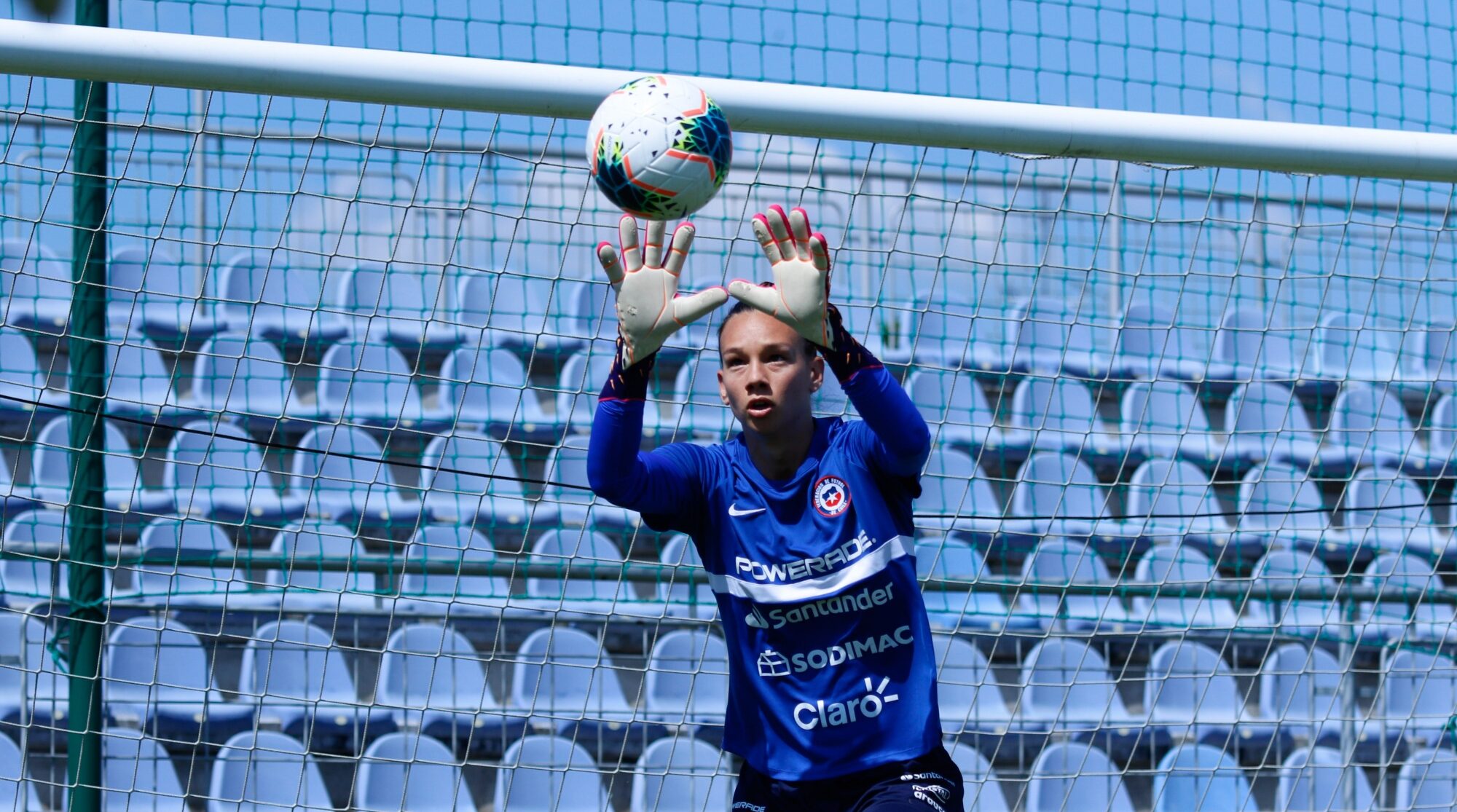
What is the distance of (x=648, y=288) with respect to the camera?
7.95 feet

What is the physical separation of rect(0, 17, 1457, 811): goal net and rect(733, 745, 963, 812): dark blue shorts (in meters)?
1.90

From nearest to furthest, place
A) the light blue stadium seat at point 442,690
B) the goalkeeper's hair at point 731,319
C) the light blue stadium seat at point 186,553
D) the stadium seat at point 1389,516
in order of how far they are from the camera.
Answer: the goalkeeper's hair at point 731,319 < the light blue stadium seat at point 186,553 < the light blue stadium seat at point 442,690 < the stadium seat at point 1389,516

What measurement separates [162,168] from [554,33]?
2454 mm

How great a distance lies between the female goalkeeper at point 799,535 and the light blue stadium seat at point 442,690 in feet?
8.68

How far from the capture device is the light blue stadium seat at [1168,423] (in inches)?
252

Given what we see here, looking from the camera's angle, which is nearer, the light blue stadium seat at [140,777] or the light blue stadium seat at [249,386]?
the light blue stadium seat at [140,777]

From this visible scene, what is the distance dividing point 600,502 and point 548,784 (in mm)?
1073

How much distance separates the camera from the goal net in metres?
5.05

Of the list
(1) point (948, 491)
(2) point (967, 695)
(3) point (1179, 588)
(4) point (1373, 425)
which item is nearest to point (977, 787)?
(2) point (967, 695)

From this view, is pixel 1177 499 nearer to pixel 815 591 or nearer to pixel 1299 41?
pixel 1299 41

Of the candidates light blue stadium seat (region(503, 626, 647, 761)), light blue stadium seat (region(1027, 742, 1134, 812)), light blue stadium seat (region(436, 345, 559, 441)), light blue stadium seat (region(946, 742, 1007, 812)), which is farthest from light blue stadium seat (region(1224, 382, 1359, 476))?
light blue stadium seat (region(436, 345, 559, 441))

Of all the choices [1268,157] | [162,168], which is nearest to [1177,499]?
[1268,157]

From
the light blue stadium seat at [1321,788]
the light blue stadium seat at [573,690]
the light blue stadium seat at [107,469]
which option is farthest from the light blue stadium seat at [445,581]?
the light blue stadium seat at [1321,788]

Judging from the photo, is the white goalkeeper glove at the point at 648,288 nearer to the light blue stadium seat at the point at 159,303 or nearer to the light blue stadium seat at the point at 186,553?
the light blue stadium seat at the point at 186,553
